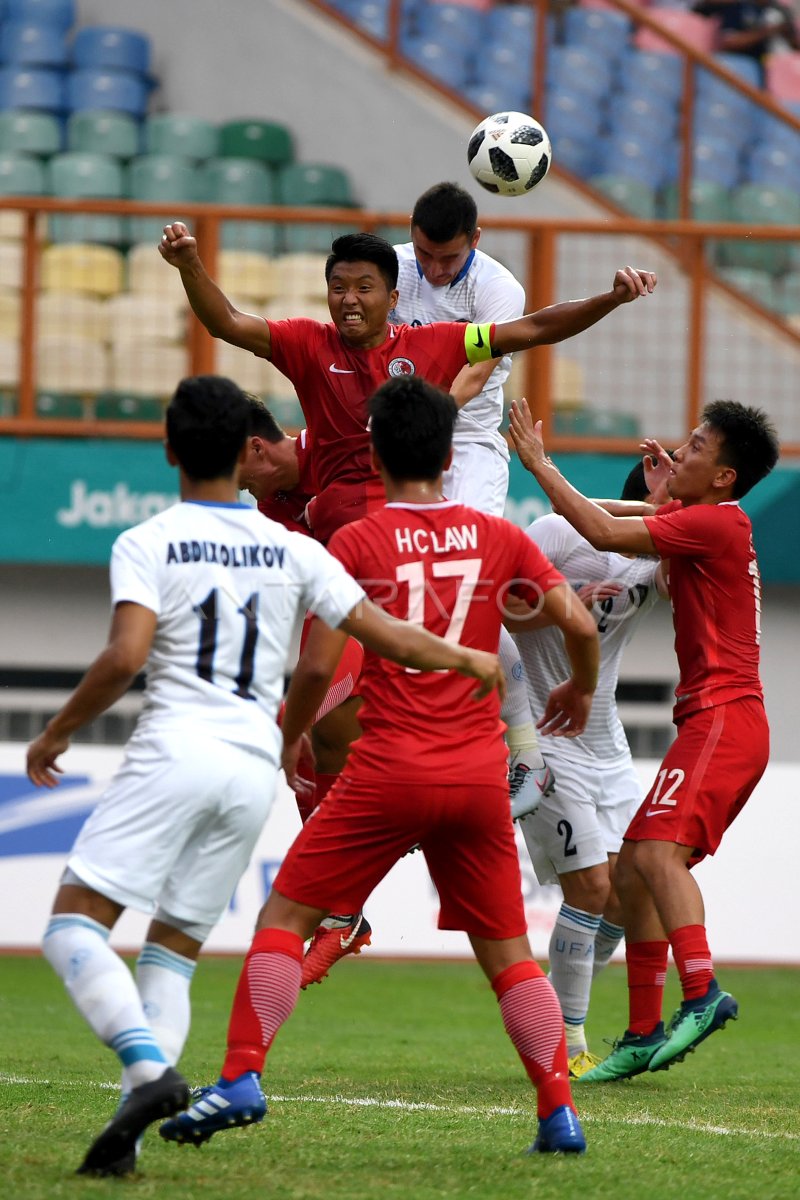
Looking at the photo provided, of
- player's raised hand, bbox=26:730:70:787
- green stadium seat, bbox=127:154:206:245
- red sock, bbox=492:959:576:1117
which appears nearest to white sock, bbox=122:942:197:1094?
player's raised hand, bbox=26:730:70:787

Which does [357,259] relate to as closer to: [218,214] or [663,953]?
Result: [663,953]

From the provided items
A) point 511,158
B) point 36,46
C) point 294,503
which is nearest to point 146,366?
point 36,46

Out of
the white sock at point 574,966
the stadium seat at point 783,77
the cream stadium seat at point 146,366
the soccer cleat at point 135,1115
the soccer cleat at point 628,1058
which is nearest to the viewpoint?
the soccer cleat at point 135,1115

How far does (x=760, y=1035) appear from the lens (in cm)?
997

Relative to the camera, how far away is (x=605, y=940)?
844 centimetres

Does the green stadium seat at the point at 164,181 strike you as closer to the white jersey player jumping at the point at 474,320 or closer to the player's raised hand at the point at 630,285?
the white jersey player jumping at the point at 474,320

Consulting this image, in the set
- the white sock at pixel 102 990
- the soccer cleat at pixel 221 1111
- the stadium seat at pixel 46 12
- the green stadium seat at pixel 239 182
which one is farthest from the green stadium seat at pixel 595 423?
the white sock at pixel 102 990

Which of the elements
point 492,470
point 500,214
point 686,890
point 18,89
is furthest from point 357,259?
point 18,89

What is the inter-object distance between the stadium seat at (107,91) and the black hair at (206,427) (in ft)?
46.3

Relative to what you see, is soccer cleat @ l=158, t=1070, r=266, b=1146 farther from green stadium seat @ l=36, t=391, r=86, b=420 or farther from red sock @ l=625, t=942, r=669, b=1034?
green stadium seat @ l=36, t=391, r=86, b=420

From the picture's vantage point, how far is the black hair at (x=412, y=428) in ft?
17.5

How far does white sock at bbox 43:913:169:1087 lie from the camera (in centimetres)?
469

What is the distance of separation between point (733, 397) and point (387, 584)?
9682 mm

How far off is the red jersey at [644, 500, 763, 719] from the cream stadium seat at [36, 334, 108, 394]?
8.04m
